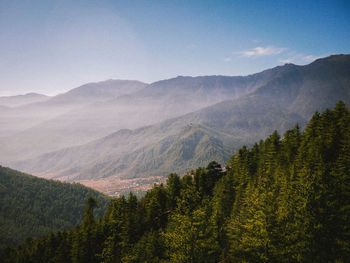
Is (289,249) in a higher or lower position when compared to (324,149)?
lower

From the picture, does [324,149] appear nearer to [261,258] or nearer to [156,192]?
[261,258]

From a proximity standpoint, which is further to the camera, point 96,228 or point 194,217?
point 96,228

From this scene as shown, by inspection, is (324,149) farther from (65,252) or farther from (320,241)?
(65,252)

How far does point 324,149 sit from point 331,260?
28.2 meters

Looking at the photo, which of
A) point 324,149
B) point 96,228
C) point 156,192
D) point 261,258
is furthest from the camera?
point 156,192

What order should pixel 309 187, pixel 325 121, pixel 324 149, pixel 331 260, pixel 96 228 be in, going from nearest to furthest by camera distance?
pixel 331 260 < pixel 309 187 < pixel 324 149 < pixel 325 121 < pixel 96 228

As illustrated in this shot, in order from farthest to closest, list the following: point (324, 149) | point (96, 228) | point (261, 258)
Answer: point (96, 228) → point (324, 149) → point (261, 258)

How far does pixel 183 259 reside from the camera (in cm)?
2736

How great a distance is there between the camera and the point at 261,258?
2430 centimetres

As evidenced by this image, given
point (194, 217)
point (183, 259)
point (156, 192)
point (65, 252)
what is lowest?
point (65, 252)

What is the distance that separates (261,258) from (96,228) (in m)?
56.7

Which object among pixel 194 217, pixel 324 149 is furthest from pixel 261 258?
pixel 324 149

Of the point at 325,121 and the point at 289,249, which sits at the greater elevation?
the point at 325,121

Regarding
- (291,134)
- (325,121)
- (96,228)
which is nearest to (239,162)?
(291,134)
